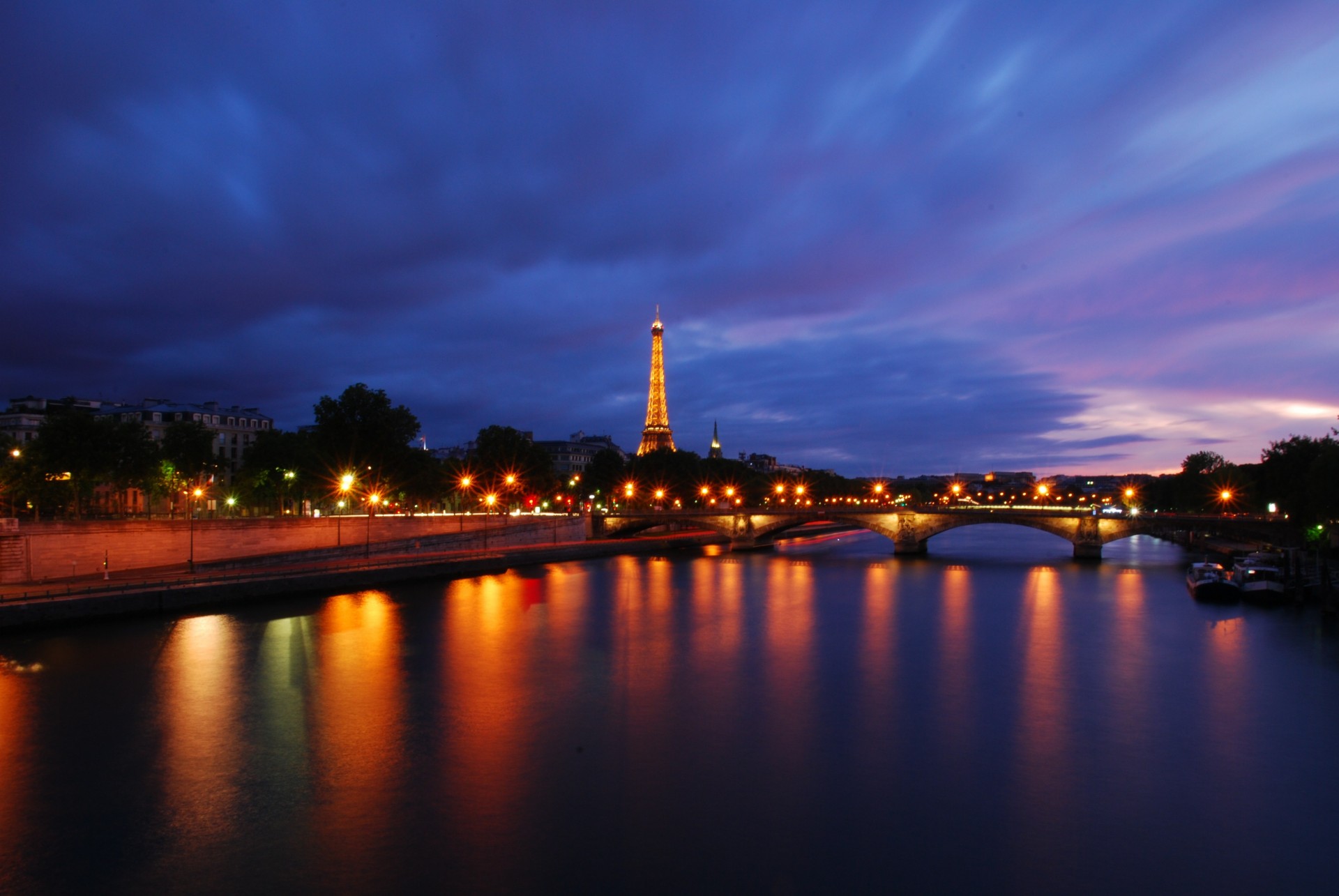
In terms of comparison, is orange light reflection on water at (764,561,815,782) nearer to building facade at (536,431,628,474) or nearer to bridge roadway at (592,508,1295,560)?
bridge roadway at (592,508,1295,560)

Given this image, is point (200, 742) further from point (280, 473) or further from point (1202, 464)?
point (1202, 464)

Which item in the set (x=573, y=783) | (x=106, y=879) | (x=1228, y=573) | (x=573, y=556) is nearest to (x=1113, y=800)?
(x=573, y=783)

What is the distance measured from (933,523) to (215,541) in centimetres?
3786

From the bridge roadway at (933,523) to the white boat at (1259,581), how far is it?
9134 millimetres

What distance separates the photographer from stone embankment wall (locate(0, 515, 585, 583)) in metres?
25.4

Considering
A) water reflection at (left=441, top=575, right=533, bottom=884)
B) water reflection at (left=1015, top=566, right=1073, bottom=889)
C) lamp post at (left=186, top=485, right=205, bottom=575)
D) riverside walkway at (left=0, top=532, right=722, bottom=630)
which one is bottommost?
water reflection at (left=1015, top=566, right=1073, bottom=889)

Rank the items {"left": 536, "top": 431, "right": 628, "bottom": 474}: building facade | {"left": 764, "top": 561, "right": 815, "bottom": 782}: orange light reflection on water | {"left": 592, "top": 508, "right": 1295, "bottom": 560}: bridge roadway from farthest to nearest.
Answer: {"left": 536, "top": 431, "right": 628, "bottom": 474}: building facade, {"left": 592, "top": 508, "right": 1295, "bottom": 560}: bridge roadway, {"left": 764, "top": 561, "right": 815, "bottom": 782}: orange light reflection on water

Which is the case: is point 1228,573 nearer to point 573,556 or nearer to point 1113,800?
point 1113,800

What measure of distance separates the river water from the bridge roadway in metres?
19.9

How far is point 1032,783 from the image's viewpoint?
1187cm

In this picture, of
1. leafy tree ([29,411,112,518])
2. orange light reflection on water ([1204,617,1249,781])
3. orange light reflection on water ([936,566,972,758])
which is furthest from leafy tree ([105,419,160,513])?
orange light reflection on water ([1204,617,1249,781])

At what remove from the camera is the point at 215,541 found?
1230 inches

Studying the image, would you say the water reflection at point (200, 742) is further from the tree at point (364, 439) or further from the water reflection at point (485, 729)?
the tree at point (364, 439)

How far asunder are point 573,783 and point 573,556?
1445 inches
